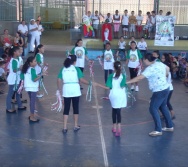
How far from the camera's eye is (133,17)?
22.7m

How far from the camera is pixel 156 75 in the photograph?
8.04 meters

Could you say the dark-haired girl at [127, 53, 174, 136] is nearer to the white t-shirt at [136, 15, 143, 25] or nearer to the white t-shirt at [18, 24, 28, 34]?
the white t-shirt at [18, 24, 28, 34]

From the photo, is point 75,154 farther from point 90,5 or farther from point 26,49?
point 90,5

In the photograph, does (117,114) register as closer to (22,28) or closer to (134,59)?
(134,59)

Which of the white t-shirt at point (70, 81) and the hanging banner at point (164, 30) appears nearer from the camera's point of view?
the white t-shirt at point (70, 81)

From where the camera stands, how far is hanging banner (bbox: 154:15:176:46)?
20.6 m

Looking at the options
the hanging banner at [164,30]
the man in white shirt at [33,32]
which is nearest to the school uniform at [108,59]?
the hanging banner at [164,30]

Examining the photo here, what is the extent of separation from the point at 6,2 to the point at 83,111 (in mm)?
14176

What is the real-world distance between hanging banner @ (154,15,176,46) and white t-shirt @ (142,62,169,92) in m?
13.0

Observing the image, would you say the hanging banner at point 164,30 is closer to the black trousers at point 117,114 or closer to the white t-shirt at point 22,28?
the white t-shirt at point 22,28

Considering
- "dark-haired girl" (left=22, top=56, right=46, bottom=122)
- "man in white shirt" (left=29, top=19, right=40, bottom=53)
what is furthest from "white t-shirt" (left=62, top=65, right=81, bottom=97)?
"man in white shirt" (left=29, top=19, right=40, bottom=53)

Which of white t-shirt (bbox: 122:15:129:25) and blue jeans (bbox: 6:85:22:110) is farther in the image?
white t-shirt (bbox: 122:15:129:25)

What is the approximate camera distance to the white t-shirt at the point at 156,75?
801 centimetres

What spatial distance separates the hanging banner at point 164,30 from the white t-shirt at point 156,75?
1296 centimetres
